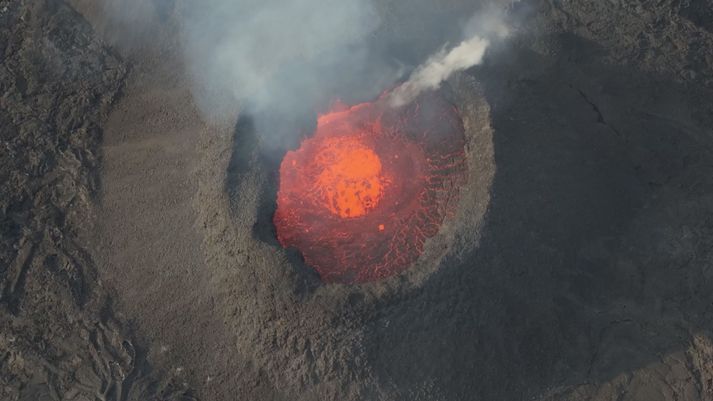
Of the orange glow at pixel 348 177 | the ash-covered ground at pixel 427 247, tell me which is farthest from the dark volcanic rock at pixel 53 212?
the orange glow at pixel 348 177

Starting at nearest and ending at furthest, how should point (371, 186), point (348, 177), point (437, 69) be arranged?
1. point (371, 186)
2. point (348, 177)
3. point (437, 69)

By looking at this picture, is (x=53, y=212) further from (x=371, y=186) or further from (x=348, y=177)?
(x=371, y=186)

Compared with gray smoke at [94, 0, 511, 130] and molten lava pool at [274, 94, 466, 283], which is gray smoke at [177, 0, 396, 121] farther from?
molten lava pool at [274, 94, 466, 283]

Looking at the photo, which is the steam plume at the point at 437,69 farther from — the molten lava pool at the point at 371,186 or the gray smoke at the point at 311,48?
the molten lava pool at the point at 371,186

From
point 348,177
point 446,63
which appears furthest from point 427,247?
point 446,63

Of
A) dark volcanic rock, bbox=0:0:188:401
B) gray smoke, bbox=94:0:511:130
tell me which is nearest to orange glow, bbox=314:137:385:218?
gray smoke, bbox=94:0:511:130
